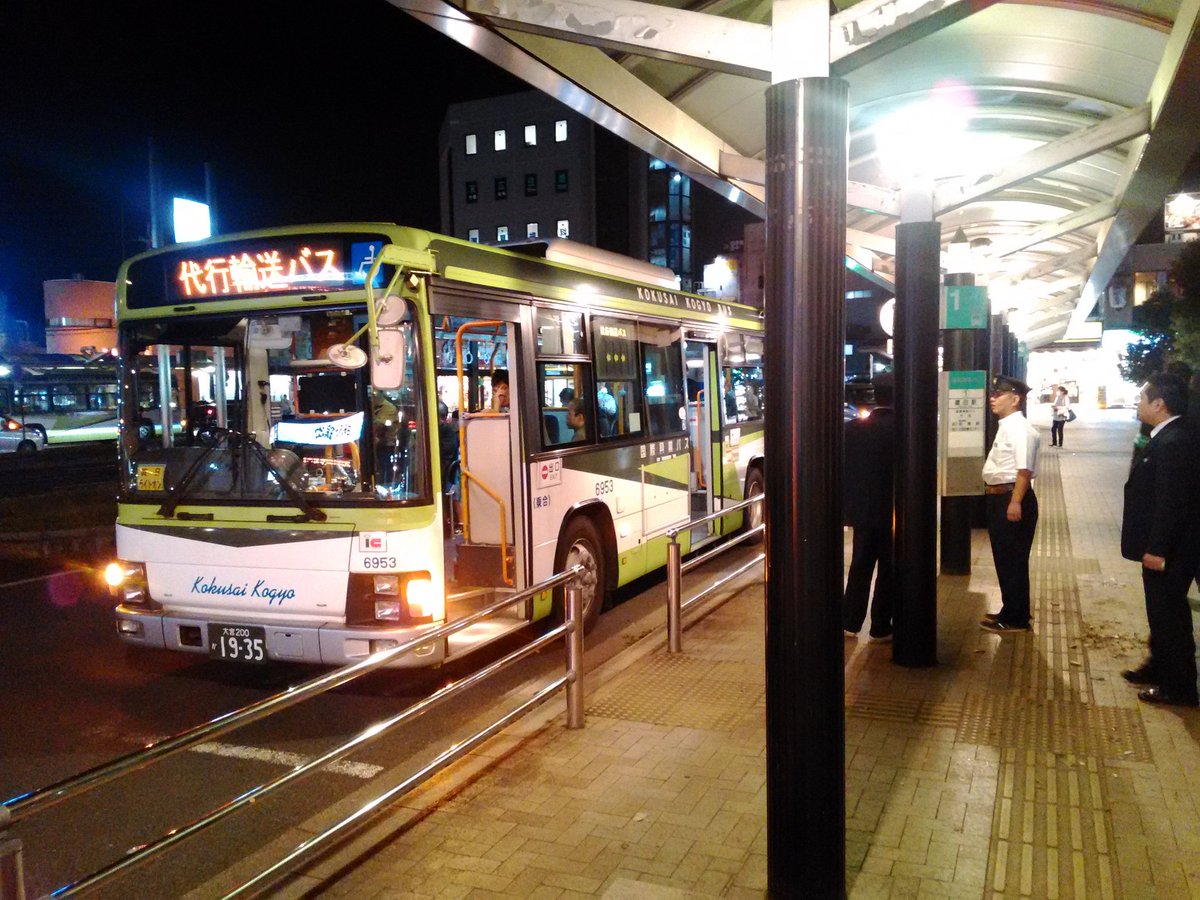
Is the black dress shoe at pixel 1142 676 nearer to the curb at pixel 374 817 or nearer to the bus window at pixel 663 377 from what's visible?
the curb at pixel 374 817

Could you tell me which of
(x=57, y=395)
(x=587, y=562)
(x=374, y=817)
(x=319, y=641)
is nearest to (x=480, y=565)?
(x=587, y=562)

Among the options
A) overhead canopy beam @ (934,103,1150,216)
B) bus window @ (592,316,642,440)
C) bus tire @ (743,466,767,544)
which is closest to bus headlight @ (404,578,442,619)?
bus window @ (592,316,642,440)

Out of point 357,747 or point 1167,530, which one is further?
point 1167,530

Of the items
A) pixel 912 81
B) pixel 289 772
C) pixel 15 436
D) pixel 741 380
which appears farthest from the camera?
pixel 15 436

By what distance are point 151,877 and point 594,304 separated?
18.6ft

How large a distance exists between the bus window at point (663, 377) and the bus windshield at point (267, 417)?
3920 mm

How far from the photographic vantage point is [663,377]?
985 centimetres

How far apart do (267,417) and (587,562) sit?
3.17 m

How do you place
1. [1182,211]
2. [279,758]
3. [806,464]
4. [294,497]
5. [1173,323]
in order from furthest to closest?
[1173,323] < [1182,211] < [294,497] < [279,758] < [806,464]

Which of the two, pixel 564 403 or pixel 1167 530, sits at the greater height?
pixel 564 403

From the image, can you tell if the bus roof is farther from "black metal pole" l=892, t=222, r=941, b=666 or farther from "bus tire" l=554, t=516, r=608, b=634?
"black metal pole" l=892, t=222, r=941, b=666

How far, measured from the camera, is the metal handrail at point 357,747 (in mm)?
2990

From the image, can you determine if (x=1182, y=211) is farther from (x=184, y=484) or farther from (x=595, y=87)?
(x=184, y=484)

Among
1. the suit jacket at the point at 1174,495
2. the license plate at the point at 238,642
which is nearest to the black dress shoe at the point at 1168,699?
the suit jacket at the point at 1174,495
